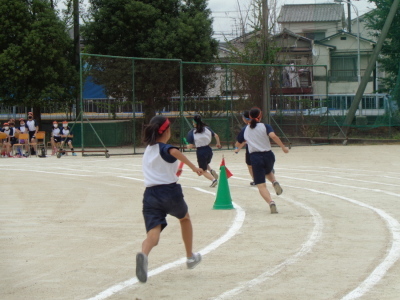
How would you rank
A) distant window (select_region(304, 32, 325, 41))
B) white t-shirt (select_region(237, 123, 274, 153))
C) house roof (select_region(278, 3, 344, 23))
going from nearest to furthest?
1. white t-shirt (select_region(237, 123, 274, 153))
2. distant window (select_region(304, 32, 325, 41))
3. house roof (select_region(278, 3, 344, 23))

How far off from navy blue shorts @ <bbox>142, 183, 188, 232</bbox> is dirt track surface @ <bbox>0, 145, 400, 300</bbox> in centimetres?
59

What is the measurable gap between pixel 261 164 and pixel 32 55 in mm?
25355

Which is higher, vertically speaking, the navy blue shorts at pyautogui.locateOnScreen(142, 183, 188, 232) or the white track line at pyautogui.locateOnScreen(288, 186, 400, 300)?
the navy blue shorts at pyautogui.locateOnScreen(142, 183, 188, 232)

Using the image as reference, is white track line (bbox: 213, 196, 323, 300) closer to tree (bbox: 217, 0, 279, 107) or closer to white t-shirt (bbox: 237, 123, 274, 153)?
white t-shirt (bbox: 237, 123, 274, 153)

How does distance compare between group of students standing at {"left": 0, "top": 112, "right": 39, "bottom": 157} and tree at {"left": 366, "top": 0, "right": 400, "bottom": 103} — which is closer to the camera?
group of students standing at {"left": 0, "top": 112, "right": 39, "bottom": 157}

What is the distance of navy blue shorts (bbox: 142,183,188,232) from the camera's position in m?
6.77

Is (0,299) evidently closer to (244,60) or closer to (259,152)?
(259,152)

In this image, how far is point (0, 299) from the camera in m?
6.13

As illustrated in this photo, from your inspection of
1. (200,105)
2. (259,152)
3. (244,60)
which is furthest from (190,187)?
(244,60)

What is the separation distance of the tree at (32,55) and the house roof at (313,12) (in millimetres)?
41093

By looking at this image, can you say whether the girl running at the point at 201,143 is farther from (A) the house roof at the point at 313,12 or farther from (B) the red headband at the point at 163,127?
(A) the house roof at the point at 313,12

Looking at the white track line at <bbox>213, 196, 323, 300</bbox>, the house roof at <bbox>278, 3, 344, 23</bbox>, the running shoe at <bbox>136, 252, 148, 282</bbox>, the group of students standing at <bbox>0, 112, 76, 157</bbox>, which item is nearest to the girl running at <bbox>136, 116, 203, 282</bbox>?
the running shoe at <bbox>136, 252, 148, 282</bbox>

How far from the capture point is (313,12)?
73.6 meters

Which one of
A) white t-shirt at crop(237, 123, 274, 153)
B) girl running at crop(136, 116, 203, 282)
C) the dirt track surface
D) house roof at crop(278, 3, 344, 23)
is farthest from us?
house roof at crop(278, 3, 344, 23)
